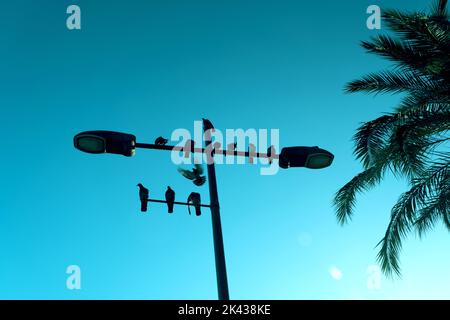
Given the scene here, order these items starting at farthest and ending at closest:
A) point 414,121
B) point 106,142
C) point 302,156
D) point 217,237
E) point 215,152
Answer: point 414,121 < point 302,156 < point 215,152 < point 106,142 < point 217,237

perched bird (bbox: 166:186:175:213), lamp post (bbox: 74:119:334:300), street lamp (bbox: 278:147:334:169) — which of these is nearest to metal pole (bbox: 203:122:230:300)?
lamp post (bbox: 74:119:334:300)

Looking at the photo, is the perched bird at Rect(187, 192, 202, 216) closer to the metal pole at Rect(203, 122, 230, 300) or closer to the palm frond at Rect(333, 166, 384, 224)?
the metal pole at Rect(203, 122, 230, 300)

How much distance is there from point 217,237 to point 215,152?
1.19 meters

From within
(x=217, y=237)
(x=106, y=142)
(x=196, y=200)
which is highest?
(x=106, y=142)

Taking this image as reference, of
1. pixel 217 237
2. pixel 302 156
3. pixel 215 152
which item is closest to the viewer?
pixel 217 237

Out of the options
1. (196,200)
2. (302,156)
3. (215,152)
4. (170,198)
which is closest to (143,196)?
(170,198)

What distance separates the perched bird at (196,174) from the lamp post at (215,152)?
211 mm

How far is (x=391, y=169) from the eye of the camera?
937cm

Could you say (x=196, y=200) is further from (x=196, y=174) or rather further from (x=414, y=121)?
(x=414, y=121)

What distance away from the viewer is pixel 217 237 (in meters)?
4.71
